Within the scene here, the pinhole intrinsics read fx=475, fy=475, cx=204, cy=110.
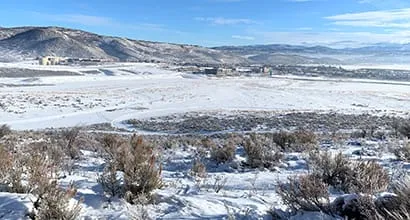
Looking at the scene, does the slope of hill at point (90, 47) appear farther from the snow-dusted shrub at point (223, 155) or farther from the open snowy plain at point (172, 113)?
the snow-dusted shrub at point (223, 155)

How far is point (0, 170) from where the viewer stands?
5199mm

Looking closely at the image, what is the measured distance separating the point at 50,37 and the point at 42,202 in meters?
145

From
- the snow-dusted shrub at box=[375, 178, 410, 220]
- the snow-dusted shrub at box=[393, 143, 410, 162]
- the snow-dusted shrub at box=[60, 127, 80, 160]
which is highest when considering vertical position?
the snow-dusted shrub at box=[375, 178, 410, 220]

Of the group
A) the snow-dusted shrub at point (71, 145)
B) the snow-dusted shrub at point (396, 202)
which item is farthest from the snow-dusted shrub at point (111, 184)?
the snow-dusted shrub at point (71, 145)

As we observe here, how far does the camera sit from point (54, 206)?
3973 millimetres

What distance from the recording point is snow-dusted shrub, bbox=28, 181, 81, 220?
3.93 metres

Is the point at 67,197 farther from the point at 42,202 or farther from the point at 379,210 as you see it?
the point at 379,210

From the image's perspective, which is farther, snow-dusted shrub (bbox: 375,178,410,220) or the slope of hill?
the slope of hill

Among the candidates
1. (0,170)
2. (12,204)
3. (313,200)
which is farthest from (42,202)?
(313,200)

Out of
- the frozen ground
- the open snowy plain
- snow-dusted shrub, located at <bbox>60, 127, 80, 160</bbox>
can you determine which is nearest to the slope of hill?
the open snowy plain

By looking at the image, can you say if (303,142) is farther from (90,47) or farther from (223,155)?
(90,47)

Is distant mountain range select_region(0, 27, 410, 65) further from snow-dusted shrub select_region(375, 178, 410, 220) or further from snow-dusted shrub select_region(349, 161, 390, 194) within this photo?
snow-dusted shrub select_region(375, 178, 410, 220)

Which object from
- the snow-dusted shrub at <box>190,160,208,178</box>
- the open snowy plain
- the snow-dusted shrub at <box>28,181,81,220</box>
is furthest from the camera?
the snow-dusted shrub at <box>190,160,208,178</box>

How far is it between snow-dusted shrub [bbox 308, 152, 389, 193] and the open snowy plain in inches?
25.6
